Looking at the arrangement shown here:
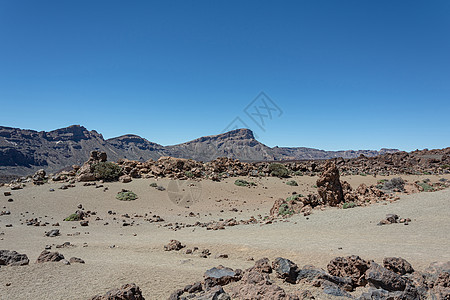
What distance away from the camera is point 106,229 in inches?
476

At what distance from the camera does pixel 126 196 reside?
18.1m

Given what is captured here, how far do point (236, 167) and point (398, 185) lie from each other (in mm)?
16079

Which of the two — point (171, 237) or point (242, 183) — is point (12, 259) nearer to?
point (171, 237)

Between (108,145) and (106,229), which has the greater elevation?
(108,145)

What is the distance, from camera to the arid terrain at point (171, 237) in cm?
491

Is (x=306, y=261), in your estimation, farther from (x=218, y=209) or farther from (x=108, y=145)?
(x=108, y=145)

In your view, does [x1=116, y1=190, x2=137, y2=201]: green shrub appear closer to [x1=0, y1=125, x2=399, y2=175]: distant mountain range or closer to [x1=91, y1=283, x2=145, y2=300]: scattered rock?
[x1=91, y1=283, x2=145, y2=300]: scattered rock

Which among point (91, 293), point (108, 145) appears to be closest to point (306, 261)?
point (91, 293)

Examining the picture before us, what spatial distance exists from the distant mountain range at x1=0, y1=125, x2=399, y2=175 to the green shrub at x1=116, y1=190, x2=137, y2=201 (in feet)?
192

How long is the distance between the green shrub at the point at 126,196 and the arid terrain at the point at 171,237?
325mm

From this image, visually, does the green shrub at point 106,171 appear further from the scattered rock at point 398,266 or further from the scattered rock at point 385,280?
the scattered rock at point 385,280

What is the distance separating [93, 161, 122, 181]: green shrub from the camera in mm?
21891

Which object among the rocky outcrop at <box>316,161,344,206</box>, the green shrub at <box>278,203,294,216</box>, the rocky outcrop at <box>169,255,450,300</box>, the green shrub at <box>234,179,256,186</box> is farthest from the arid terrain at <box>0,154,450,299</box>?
the green shrub at <box>234,179,256,186</box>

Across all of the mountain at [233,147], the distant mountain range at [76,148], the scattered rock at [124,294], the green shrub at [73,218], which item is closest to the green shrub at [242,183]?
the green shrub at [73,218]
